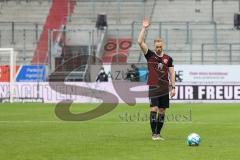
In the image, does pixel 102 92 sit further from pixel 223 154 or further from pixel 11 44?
pixel 223 154

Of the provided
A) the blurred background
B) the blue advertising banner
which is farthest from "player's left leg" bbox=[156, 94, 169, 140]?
the blue advertising banner

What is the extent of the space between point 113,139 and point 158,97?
5.03 feet

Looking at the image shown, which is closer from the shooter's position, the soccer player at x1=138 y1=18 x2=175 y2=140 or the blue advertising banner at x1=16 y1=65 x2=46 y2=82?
the soccer player at x1=138 y1=18 x2=175 y2=140

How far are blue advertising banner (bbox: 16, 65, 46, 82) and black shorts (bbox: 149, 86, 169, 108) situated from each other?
1202 inches

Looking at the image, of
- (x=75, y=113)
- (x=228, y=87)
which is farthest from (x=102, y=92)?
(x=75, y=113)

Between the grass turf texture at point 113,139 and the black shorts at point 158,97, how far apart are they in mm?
903

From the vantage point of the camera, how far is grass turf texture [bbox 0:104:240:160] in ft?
45.8

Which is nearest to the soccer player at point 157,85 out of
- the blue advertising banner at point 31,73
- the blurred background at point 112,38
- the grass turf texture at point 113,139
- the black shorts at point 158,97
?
the black shorts at point 158,97

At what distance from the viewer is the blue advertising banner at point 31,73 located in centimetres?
4784

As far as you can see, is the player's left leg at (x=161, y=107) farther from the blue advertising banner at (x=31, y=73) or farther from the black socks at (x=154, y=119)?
the blue advertising banner at (x=31, y=73)

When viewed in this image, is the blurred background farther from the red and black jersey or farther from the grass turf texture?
the red and black jersey

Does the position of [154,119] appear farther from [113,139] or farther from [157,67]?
[157,67]

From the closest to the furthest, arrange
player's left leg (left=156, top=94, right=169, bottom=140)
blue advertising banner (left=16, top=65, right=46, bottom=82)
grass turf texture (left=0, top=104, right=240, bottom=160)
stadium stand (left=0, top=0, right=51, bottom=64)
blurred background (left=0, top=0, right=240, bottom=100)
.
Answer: grass turf texture (left=0, top=104, right=240, bottom=160) → player's left leg (left=156, top=94, right=169, bottom=140) → blurred background (left=0, top=0, right=240, bottom=100) → blue advertising banner (left=16, top=65, right=46, bottom=82) → stadium stand (left=0, top=0, right=51, bottom=64)

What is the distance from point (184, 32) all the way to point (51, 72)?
10521mm
